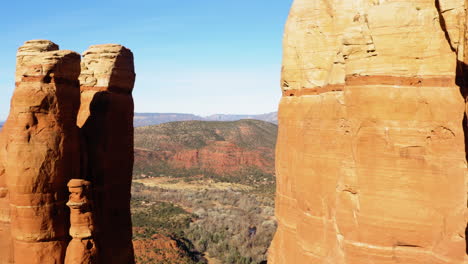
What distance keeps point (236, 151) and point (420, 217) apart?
8075 cm

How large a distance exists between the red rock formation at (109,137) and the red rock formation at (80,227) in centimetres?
219

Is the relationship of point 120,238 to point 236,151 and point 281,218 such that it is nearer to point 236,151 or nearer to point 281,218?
point 281,218

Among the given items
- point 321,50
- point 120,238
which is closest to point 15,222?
point 120,238

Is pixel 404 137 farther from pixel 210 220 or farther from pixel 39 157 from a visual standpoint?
pixel 210 220

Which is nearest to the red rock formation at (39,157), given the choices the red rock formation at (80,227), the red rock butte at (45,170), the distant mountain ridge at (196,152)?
the red rock butte at (45,170)

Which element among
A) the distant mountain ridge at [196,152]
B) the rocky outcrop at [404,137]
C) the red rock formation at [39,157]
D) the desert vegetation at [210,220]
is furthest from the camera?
the distant mountain ridge at [196,152]

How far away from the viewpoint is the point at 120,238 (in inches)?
658

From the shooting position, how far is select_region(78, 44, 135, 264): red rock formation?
15719 millimetres

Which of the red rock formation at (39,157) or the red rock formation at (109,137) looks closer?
the red rock formation at (39,157)

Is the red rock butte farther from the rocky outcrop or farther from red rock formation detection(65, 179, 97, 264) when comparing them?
the rocky outcrop

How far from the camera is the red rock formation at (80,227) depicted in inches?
504

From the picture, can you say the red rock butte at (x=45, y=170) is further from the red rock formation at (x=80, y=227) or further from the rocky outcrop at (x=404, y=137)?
the rocky outcrop at (x=404, y=137)

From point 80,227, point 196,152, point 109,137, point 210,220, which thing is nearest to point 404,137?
point 80,227

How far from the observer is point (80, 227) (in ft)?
42.5
